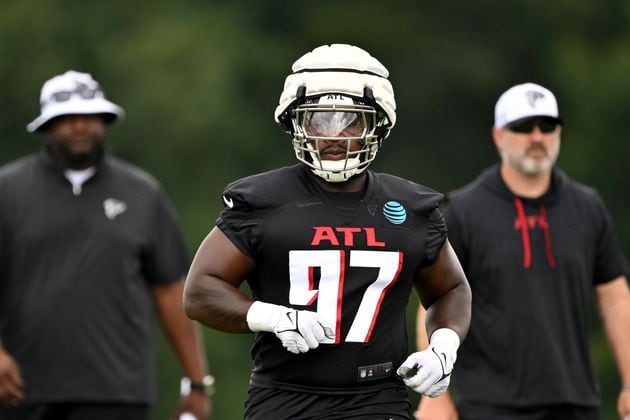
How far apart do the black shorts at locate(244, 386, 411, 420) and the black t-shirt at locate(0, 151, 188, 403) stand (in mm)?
2926

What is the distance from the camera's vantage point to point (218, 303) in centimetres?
684

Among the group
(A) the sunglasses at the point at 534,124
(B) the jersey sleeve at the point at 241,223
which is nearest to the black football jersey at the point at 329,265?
(B) the jersey sleeve at the point at 241,223

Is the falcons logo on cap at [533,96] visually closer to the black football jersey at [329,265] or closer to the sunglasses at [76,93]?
the sunglasses at [76,93]

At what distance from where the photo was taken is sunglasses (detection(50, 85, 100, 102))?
10156 millimetres

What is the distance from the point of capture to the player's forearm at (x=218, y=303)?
6805mm

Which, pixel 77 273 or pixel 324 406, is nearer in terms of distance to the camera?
pixel 324 406

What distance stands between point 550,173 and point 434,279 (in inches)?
87.5

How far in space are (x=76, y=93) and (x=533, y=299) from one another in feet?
9.02

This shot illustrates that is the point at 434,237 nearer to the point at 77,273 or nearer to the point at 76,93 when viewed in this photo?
the point at 77,273

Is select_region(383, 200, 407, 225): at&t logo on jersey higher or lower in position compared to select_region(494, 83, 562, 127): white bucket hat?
lower

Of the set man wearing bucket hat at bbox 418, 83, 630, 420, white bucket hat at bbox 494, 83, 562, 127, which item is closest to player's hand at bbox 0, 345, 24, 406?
man wearing bucket hat at bbox 418, 83, 630, 420

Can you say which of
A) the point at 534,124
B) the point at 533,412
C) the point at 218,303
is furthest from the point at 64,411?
the point at 218,303

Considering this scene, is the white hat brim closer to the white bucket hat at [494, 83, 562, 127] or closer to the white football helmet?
the white bucket hat at [494, 83, 562, 127]

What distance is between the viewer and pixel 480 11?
88.3 feet
